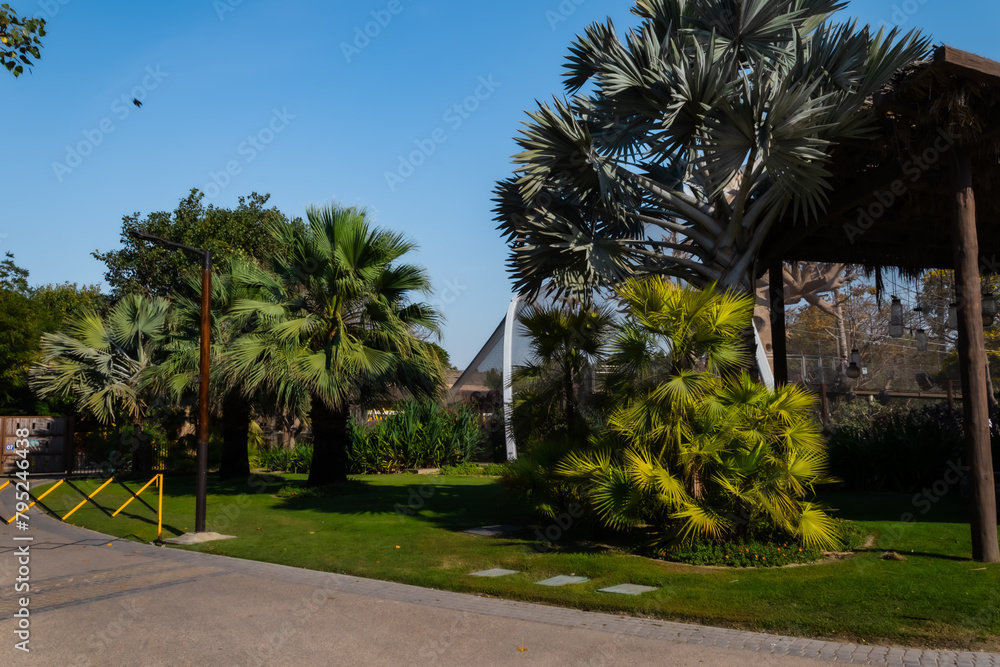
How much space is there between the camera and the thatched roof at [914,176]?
29.1ft

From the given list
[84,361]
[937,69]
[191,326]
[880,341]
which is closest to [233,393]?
[191,326]

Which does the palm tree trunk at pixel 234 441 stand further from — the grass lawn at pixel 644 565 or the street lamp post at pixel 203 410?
the street lamp post at pixel 203 410

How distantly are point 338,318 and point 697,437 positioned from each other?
979cm

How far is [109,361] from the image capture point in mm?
24266

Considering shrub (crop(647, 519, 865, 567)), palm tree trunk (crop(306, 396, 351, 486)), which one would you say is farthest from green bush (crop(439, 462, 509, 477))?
shrub (crop(647, 519, 865, 567))

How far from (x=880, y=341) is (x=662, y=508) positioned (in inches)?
1565

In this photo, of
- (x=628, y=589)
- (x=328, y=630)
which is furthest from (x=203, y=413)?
(x=628, y=589)

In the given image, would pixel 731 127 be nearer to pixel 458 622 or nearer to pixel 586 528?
pixel 586 528

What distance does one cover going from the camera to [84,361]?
24266 mm

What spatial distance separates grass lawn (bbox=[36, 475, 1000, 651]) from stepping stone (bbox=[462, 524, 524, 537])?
0.26 m

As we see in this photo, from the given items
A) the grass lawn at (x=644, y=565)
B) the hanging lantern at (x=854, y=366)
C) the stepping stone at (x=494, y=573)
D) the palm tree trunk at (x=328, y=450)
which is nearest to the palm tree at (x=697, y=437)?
the grass lawn at (x=644, y=565)

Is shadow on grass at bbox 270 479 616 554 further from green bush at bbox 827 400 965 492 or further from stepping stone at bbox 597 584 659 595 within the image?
green bush at bbox 827 400 965 492

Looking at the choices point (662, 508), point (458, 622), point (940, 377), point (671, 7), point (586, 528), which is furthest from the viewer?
point (940, 377)

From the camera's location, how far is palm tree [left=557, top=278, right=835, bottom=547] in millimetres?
9414
